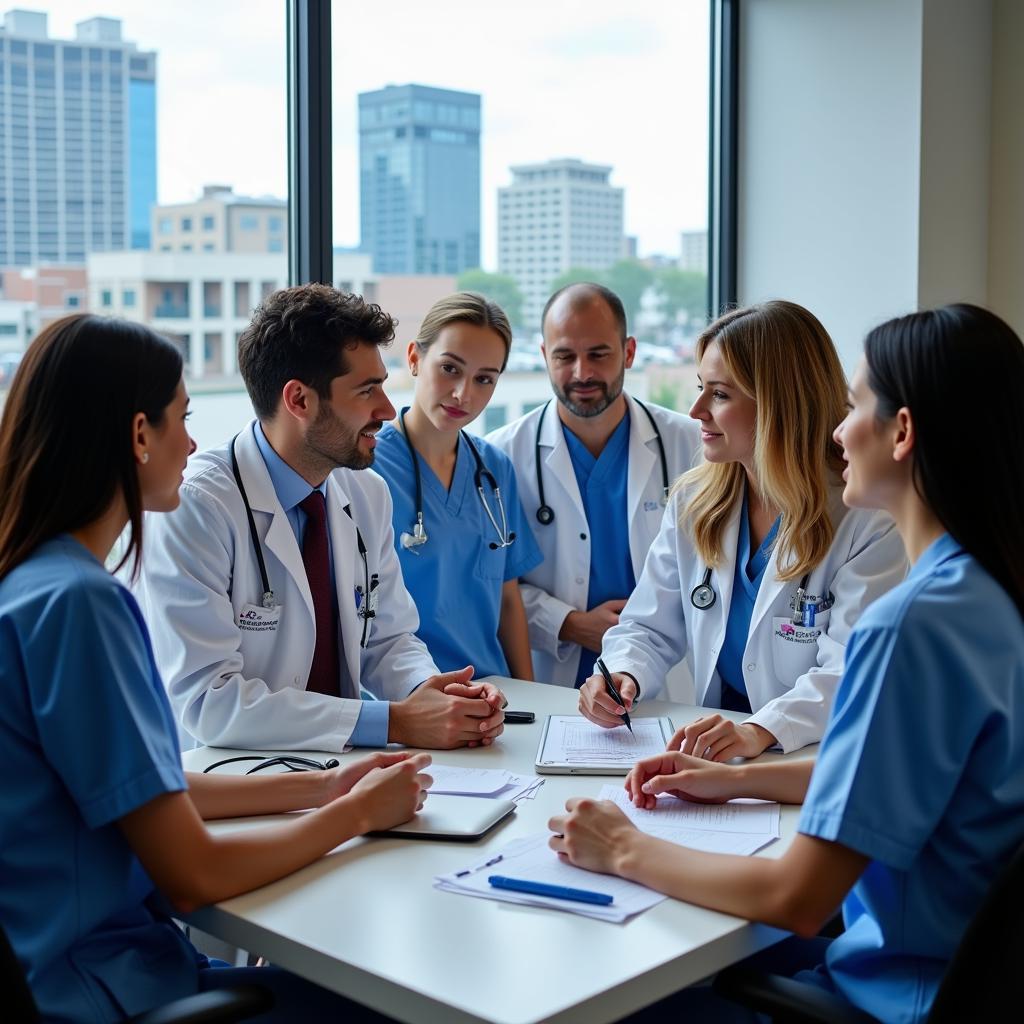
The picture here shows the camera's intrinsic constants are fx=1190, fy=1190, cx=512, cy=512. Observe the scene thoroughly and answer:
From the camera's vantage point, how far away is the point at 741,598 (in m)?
2.15

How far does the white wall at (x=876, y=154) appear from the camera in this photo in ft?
11.4

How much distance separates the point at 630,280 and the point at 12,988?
3.14 m

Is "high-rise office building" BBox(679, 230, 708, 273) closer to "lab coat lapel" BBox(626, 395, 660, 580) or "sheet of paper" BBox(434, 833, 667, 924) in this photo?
"lab coat lapel" BBox(626, 395, 660, 580)

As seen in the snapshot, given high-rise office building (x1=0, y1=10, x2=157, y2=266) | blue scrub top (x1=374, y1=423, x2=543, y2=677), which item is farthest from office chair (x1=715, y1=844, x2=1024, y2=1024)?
high-rise office building (x1=0, y1=10, x2=157, y2=266)

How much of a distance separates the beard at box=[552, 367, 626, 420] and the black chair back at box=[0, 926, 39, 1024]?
6.75 feet

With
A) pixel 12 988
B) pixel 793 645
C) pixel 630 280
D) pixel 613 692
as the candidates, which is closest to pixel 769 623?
pixel 793 645

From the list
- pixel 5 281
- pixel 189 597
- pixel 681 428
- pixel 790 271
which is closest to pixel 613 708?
pixel 189 597

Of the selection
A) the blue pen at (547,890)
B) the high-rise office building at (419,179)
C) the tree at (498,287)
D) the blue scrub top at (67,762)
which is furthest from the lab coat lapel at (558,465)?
the blue scrub top at (67,762)

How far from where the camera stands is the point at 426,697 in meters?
1.87

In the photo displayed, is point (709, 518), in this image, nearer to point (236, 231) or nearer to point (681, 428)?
point (681, 428)

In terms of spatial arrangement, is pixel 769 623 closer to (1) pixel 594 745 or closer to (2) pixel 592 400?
(1) pixel 594 745

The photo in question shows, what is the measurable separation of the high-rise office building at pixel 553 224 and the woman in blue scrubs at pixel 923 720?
2.29 m

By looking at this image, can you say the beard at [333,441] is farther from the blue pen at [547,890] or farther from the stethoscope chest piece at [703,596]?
the blue pen at [547,890]

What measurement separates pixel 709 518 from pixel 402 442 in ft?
2.48
